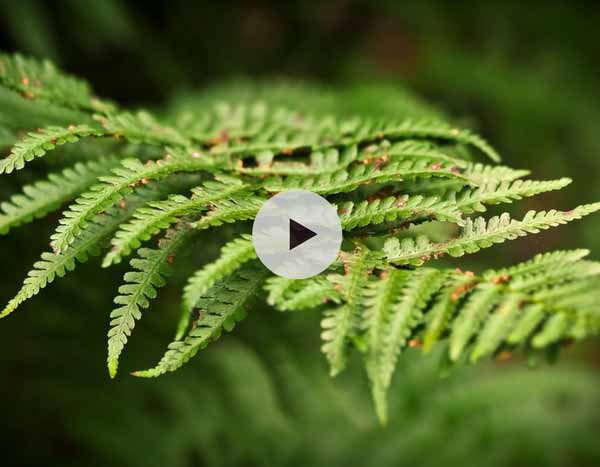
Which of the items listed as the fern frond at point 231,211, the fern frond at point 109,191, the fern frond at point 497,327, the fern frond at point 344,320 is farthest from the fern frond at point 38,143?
the fern frond at point 497,327

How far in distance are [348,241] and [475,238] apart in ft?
0.90

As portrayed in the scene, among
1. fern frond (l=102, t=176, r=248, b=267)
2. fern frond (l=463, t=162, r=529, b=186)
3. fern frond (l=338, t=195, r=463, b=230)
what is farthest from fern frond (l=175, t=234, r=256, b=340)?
fern frond (l=463, t=162, r=529, b=186)

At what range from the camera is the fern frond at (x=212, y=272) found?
112cm

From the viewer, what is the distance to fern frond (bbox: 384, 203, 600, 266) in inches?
50.0

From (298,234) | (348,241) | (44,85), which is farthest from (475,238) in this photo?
(44,85)

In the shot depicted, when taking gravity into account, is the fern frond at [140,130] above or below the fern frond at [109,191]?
above

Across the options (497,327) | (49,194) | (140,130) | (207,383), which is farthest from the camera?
(207,383)

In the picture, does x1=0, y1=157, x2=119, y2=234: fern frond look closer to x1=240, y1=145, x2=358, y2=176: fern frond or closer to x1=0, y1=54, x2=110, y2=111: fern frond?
x1=0, y1=54, x2=110, y2=111: fern frond

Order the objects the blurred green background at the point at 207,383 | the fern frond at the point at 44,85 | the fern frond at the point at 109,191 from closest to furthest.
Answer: the fern frond at the point at 109,191 < the fern frond at the point at 44,85 < the blurred green background at the point at 207,383

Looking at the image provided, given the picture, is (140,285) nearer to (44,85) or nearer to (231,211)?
(231,211)

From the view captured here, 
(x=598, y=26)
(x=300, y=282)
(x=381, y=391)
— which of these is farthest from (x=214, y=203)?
(x=598, y=26)

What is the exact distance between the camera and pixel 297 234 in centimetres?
132

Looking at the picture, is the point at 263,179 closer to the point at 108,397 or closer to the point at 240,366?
the point at 240,366

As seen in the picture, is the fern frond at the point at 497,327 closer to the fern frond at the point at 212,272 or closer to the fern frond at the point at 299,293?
the fern frond at the point at 299,293
